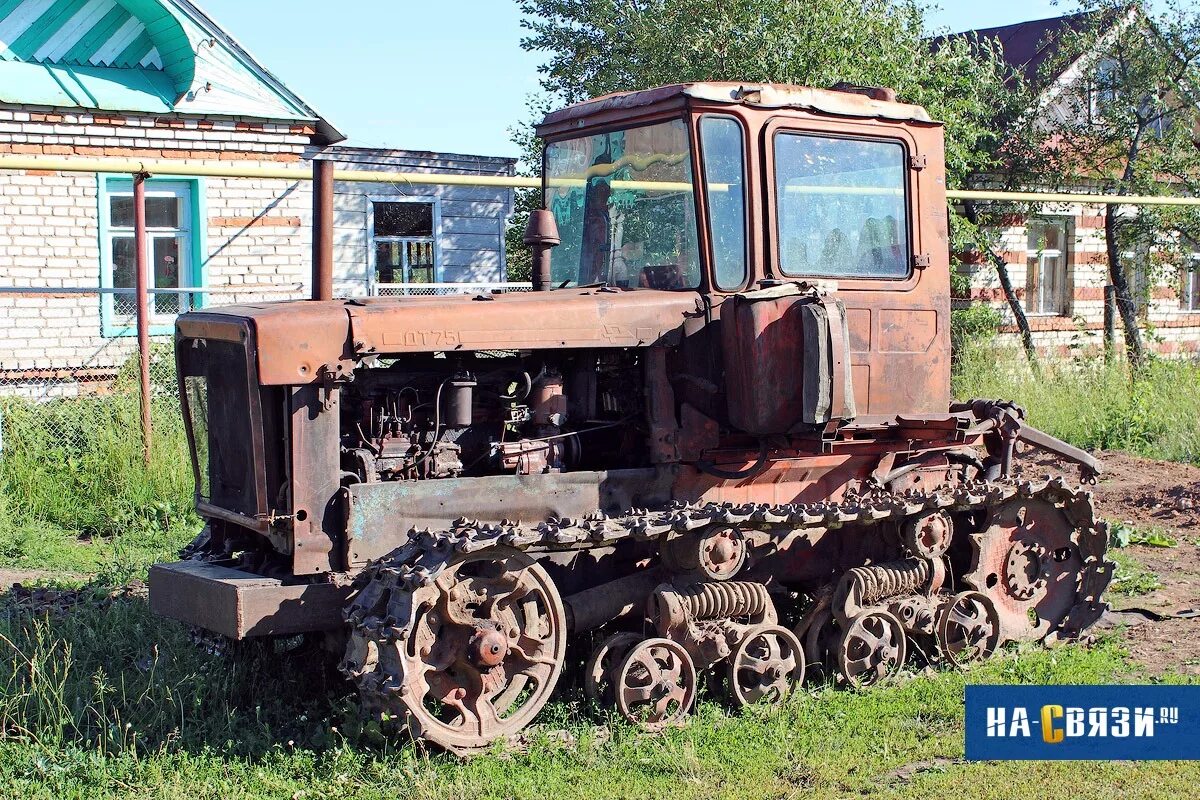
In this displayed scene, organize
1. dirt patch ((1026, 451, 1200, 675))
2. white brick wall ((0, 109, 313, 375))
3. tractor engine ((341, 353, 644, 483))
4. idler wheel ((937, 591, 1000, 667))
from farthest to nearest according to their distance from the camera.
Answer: white brick wall ((0, 109, 313, 375)), dirt patch ((1026, 451, 1200, 675)), idler wheel ((937, 591, 1000, 667)), tractor engine ((341, 353, 644, 483))

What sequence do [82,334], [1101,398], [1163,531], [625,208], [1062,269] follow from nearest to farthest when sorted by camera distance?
[625,208] < [1163,531] < [1101,398] < [82,334] < [1062,269]

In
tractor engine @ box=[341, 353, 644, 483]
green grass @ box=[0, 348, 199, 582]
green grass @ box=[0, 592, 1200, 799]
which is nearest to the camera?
green grass @ box=[0, 592, 1200, 799]

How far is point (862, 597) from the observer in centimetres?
634

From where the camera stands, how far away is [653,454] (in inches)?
242

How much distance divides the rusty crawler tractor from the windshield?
0.02 meters

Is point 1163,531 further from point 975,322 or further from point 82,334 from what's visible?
point 82,334

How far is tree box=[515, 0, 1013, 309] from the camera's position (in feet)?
52.5

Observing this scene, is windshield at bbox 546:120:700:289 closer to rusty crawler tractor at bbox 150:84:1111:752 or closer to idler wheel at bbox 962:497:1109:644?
rusty crawler tractor at bbox 150:84:1111:752

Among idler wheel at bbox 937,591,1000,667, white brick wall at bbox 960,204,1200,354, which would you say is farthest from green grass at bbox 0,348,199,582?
white brick wall at bbox 960,204,1200,354

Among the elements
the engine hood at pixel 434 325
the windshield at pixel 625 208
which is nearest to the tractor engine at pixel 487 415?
Answer: the engine hood at pixel 434 325

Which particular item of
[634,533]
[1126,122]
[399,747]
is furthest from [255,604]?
[1126,122]

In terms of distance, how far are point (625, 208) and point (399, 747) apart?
2822mm

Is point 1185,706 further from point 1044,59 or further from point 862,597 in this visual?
point 1044,59

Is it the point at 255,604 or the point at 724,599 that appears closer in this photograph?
the point at 255,604
